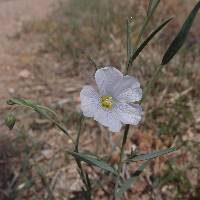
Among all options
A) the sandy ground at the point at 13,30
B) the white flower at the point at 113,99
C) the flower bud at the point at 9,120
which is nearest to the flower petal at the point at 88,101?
the white flower at the point at 113,99

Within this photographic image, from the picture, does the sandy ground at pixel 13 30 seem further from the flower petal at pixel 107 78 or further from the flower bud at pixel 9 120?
the flower petal at pixel 107 78

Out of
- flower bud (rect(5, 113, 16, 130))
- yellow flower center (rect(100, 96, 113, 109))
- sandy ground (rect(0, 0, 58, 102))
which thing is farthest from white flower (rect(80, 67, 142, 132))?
sandy ground (rect(0, 0, 58, 102))

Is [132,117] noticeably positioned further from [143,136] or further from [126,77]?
[143,136]

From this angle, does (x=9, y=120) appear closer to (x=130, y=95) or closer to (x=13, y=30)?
(x=130, y=95)

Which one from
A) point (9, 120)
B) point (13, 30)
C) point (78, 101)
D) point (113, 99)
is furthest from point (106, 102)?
point (13, 30)

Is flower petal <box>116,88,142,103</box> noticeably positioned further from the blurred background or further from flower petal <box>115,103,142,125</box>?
the blurred background

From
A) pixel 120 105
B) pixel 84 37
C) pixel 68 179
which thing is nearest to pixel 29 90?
pixel 84 37
